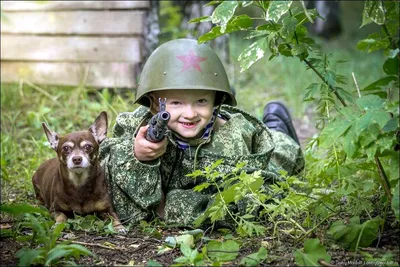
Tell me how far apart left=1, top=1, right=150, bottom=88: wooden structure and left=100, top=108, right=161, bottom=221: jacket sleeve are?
326cm

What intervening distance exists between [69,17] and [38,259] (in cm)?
496

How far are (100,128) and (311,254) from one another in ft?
5.55

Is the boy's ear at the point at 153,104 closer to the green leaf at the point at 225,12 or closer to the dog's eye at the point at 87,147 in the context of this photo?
the dog's eye at the point at 87,147

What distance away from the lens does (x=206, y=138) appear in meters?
4.07

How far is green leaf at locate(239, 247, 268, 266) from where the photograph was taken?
2973 millimetres

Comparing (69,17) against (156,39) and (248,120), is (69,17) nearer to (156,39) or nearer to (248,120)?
(156,39)

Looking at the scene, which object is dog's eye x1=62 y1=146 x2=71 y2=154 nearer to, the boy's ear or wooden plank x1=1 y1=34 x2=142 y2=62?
the boy's ear

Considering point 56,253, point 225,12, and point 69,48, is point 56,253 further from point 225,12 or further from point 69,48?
point 69,48

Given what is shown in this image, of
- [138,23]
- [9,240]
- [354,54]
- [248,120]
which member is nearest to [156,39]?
[138,23]

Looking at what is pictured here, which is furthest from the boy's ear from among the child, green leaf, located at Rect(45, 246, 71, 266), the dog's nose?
green leaf, located at Rect(45, 246, 71, 266)

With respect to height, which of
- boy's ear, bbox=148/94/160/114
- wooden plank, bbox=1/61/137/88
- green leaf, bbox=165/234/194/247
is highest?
wooden plank, bbox=1/61/137/88

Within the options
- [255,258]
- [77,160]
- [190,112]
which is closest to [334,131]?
[255,258]

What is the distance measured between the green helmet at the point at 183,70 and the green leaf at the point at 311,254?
125 cm

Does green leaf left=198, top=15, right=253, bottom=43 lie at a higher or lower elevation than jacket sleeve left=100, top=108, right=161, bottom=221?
higher
